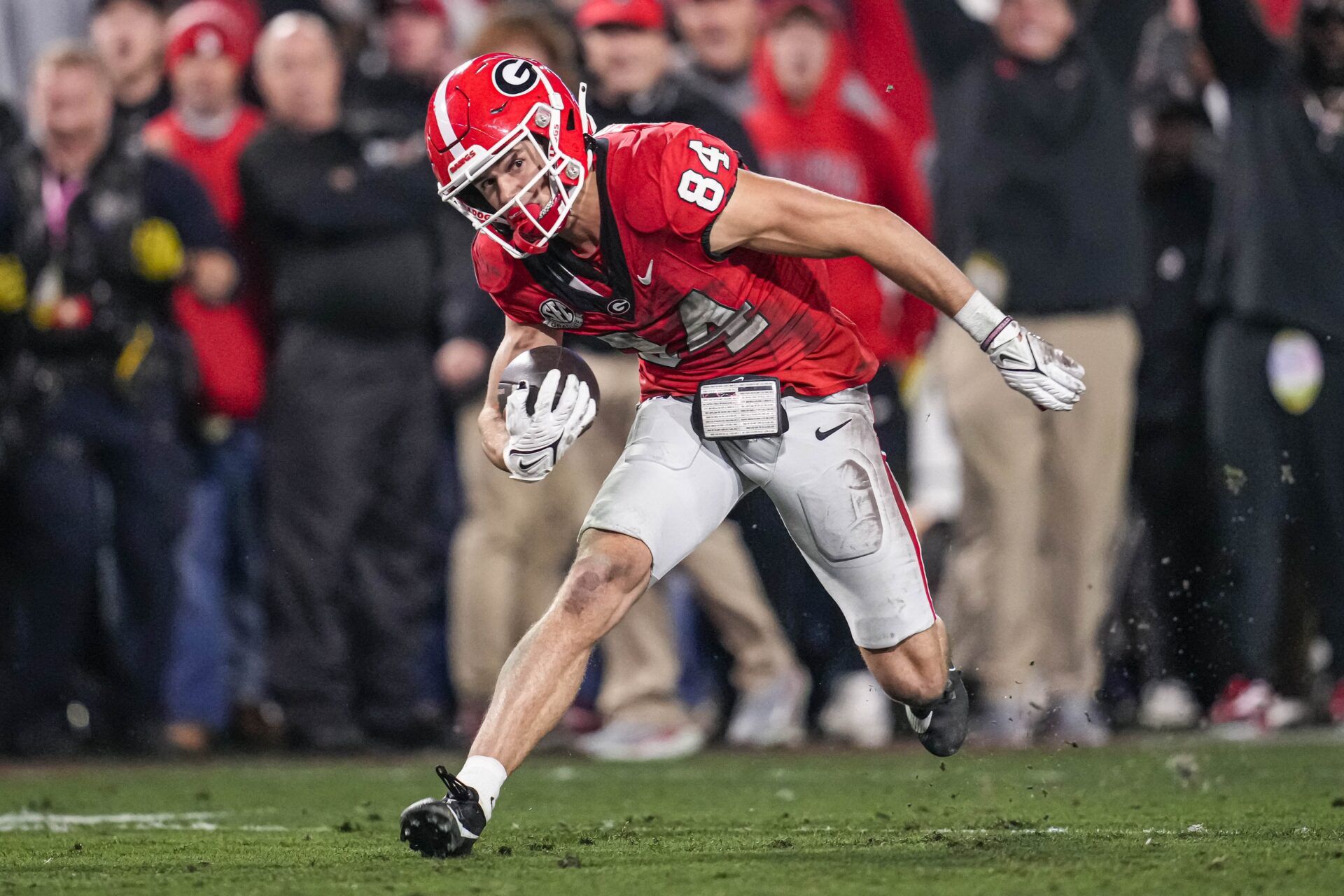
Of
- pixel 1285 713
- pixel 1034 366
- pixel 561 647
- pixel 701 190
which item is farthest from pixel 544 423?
pixel 1285 713

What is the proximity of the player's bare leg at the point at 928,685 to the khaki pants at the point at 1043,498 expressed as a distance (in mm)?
2226

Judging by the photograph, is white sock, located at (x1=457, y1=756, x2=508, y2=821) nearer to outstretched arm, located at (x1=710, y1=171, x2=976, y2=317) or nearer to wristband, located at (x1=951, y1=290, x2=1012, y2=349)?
outstretched arm, located at (x1=710, y1=171, x2=976, y2=317)

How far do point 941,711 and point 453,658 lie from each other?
309cm

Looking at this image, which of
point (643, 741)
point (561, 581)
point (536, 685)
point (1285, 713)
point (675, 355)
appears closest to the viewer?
point (536, 685)

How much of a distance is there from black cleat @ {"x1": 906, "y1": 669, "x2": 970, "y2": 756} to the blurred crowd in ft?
6.96

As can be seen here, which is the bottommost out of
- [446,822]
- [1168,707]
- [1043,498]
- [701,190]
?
[1168,707]

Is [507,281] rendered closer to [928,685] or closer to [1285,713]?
[928,685]

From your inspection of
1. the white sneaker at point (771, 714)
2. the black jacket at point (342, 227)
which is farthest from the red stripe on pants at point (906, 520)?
the black jacket at point (342, 227)

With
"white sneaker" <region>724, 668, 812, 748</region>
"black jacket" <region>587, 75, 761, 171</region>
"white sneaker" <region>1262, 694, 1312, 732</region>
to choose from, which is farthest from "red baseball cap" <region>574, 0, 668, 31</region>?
"white sneaker" <region>1262, 694, 1312, 732</region>

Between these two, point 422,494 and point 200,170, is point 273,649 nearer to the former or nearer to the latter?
point 422,494

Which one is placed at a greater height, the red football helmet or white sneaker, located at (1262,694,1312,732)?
the red football helmet

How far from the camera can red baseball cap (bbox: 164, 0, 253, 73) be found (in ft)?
27.7

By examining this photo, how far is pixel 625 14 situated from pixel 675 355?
3124 mm

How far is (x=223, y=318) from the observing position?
27.1 ft
